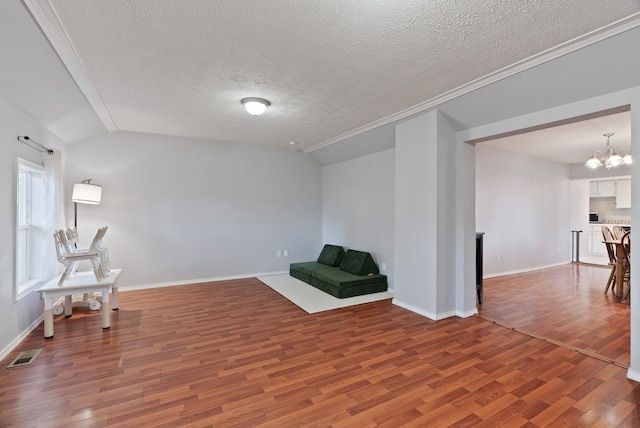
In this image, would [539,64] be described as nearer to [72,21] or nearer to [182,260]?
[72,21]

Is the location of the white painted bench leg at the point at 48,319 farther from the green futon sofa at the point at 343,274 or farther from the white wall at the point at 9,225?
the green futon sofa at the point at 343,274

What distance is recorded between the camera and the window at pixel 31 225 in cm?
335

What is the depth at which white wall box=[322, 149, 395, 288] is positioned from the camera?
4809 mm

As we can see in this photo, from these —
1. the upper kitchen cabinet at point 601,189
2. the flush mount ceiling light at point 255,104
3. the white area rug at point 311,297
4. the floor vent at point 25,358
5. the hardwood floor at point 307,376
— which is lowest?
the hardwood floor at point 307,376

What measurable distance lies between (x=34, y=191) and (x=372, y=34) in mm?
4255

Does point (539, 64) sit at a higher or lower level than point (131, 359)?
higher

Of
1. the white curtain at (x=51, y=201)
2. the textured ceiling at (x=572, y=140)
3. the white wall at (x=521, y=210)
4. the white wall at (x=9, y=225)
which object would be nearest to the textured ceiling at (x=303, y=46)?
the white wall at (x=9, y=225)

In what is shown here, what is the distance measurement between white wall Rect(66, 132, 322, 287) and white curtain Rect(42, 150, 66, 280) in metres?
0.73

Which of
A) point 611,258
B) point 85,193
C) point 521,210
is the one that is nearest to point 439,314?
point 611,258

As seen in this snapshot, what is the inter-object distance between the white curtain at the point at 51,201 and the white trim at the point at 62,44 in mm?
893

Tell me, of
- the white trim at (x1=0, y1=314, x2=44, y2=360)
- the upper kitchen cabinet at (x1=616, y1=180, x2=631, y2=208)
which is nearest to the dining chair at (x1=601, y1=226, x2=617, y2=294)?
the upper kitchen cabinet at (x1=616, y1=180, x2=631, y2=208)

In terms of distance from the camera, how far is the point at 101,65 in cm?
260

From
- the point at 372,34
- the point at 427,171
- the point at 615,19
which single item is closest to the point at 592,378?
the point at 427,171

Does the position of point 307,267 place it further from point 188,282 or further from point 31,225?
point 31,225
